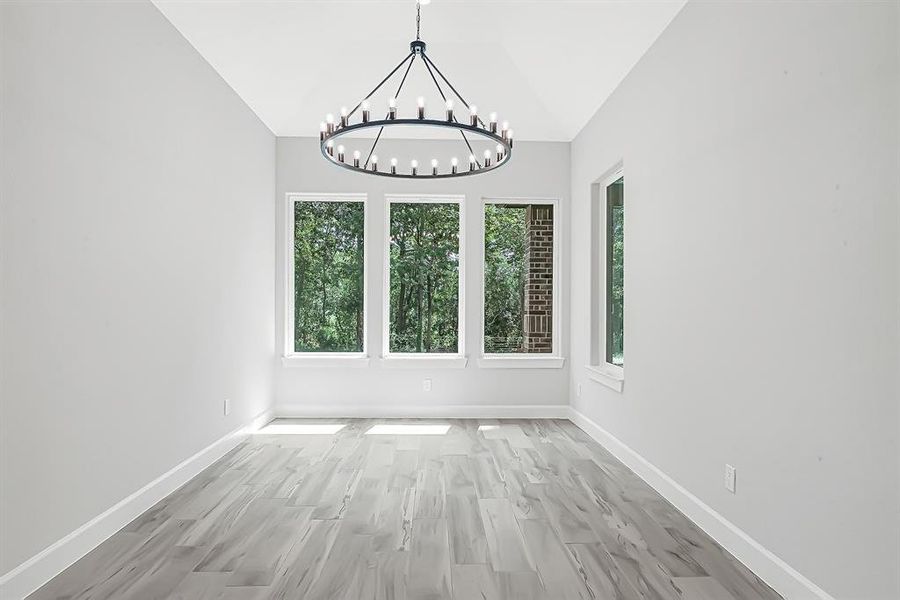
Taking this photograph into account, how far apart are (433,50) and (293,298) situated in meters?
2.75

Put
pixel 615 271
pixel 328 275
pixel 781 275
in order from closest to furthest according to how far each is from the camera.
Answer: pixel 781 275 → pixel 615 271 → pixel 328 275

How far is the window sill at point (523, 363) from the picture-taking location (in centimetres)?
574

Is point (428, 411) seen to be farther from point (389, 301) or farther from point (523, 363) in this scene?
point (389, 301)

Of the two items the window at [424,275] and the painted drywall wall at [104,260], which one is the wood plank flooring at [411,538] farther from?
the window at [424,275]

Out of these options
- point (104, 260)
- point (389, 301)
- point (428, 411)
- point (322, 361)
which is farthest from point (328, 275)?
point (104, 260)

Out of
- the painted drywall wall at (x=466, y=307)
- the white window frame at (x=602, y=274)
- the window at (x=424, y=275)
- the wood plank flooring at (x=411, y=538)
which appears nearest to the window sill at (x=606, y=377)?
the white window frame at (x=602, y=274)

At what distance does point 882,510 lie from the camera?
5.87 ft

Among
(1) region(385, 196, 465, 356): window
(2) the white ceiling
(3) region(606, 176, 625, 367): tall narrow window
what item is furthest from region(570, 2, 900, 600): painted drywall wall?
(1) region(385, 196, 465, 356): window

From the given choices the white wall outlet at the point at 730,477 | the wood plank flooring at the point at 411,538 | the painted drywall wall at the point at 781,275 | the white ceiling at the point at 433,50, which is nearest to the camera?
the painted drywall wall at the point at 781,275

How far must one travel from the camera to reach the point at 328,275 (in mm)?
5781

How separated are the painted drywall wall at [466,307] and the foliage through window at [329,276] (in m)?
0.15

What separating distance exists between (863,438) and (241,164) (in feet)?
14.8

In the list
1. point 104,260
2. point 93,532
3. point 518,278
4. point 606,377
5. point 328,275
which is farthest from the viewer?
point 518,278

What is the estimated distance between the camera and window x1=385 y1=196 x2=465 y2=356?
19.1 ft
